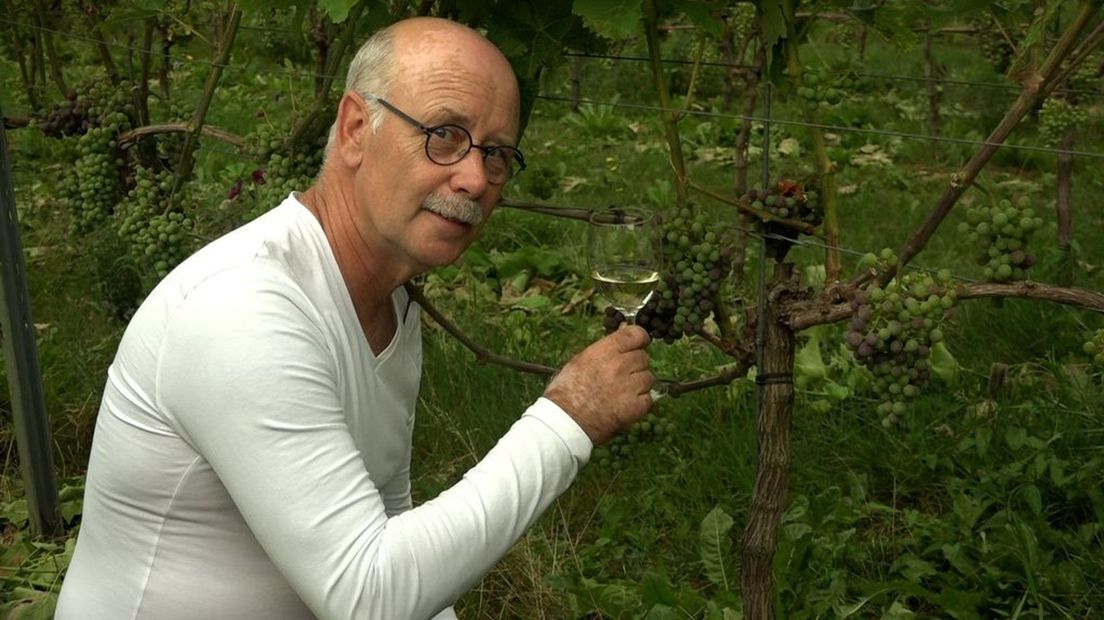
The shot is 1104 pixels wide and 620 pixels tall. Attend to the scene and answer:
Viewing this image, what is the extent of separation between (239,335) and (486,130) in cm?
→ 58

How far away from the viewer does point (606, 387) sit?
220cm

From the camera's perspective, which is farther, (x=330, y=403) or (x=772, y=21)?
(x=772, y=21)

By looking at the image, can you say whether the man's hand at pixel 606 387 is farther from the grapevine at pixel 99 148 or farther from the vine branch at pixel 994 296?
the grapevine at pixel 99 148

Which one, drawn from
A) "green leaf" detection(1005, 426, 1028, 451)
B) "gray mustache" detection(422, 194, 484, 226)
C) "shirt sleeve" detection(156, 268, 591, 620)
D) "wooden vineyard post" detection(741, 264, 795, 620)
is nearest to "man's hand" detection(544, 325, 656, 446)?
"shirt sleeve" detection(156, 268, 591, 620)

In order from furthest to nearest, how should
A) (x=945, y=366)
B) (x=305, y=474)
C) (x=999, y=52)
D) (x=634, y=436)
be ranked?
(x=999, y=52) < (x=945, y=366) < (x=634, y=436) < (x=305, y=474)

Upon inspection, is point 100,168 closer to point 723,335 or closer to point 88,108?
point 88,108

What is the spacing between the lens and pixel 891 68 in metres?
9.54

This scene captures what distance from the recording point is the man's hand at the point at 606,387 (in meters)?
2.18

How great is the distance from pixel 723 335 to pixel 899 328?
1.85ft

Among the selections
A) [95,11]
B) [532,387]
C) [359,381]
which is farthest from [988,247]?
[95,11]

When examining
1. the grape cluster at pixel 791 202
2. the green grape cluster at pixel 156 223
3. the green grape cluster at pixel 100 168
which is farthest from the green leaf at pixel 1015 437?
the green grape cluster at pixel 100 168

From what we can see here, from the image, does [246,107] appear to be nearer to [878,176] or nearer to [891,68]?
[878,176]

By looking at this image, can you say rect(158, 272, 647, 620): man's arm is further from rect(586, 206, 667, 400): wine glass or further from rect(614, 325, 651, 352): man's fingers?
rect(586, 206, 667, 400): wine glass

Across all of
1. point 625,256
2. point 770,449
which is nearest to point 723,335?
point 770,449
